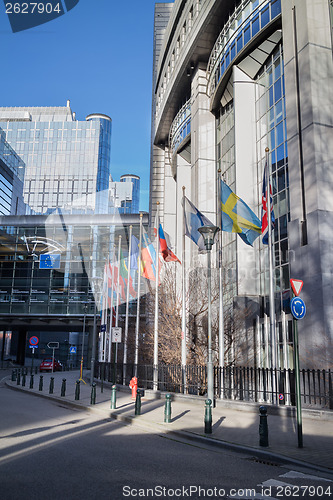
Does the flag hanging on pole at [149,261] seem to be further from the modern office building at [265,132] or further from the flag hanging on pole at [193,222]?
the modern office building at [265,132]

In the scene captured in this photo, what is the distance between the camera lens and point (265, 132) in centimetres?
3014

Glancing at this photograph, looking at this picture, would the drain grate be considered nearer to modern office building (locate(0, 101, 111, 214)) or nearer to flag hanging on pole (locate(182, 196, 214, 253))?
flag hanging on pole (locate(182, 196, 214, 253))

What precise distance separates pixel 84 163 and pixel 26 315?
450 feet

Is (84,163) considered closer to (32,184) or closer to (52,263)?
(32,184)

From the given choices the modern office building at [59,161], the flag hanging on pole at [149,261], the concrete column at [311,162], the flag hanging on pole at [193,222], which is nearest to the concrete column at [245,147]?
the concrete column at [311,162]

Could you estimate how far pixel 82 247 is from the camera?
62.3m

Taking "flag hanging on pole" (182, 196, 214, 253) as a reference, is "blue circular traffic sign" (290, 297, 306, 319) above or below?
below

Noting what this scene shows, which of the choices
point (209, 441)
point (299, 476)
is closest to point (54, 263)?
point (209, 441)

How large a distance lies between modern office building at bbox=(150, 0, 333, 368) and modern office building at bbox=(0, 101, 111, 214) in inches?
5570

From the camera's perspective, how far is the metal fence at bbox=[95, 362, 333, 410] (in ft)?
52.7

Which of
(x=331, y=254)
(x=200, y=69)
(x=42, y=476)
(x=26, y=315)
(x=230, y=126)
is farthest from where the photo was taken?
(x=26, y=315)

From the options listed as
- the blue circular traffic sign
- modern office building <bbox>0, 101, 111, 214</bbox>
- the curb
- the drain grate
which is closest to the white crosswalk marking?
the curb

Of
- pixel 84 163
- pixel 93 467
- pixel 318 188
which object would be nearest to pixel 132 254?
pixel 318 188

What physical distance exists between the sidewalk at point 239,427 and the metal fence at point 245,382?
114cm
